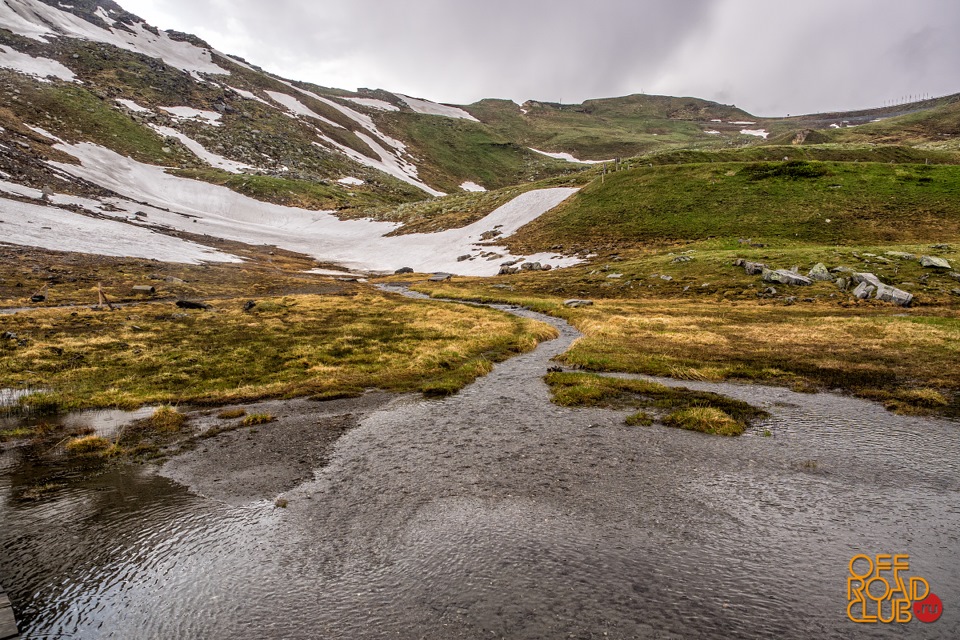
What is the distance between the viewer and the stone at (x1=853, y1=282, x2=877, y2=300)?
116 feet

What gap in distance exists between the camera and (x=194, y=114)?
145500mm

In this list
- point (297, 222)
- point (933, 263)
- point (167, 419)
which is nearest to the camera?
point (167, 419)

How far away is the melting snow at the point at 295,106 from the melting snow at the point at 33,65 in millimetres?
65761

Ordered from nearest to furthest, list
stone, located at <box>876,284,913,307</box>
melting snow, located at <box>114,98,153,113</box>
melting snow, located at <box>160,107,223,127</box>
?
stone, located at <box>876,284,913,307</box> < melting snow, located at <box>114,98,153,113</box> < melting snow, located at <box>160,107,223,127</box>

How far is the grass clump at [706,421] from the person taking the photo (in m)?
14.8

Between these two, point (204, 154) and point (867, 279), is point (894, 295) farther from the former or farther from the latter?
point (204, 154)

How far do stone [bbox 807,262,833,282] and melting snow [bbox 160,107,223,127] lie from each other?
566ft

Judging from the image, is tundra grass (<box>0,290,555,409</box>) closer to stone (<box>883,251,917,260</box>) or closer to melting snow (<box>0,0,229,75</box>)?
stone (<box>883,251,917,260</box>)

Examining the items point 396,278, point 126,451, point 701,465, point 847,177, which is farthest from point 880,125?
point 126,451

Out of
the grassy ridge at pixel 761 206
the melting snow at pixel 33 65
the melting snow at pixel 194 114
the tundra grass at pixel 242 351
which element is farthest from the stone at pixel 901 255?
the melting snow at pixel 33 65

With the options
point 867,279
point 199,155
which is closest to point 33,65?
point 199,155

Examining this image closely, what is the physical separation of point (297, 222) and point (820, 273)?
360 feet
